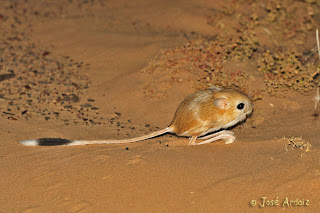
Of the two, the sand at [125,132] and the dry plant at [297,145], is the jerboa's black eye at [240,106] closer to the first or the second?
the sand at [125,132]

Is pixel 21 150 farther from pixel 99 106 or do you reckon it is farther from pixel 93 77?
pixel 93 77

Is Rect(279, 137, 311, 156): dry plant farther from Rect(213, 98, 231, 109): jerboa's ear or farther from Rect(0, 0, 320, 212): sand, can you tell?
Rect(213, 98, 231, 109): jerboa's ear

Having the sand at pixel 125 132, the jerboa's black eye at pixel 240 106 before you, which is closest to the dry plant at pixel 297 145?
the sand at pixel 125 132

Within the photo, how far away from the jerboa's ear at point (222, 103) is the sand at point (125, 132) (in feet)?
1.29

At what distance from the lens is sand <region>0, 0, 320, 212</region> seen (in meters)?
3.22

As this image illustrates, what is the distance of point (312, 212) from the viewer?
2910 millimetres

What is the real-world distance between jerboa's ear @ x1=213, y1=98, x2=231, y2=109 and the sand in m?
0.39

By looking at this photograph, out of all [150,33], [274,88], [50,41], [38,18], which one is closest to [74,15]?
[38,18]

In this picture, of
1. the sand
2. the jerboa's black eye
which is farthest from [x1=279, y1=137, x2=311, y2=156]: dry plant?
the jerboa's black eye

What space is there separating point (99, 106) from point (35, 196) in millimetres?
2365

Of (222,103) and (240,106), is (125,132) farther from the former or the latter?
(240,106)

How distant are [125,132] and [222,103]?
1300mm

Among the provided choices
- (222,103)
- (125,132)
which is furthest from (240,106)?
(125,132)

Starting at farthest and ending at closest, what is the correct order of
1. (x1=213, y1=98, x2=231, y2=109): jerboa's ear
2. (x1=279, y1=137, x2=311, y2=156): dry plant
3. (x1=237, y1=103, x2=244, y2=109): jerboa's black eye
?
(x1=237, y1=103, x2=244, y2=109): jerboa's black eye
(x1=213, y1=98, x2=231, y2=109): jerboa's ear
(x1=279, y1=137, x2=311, y2=156): dry plant
